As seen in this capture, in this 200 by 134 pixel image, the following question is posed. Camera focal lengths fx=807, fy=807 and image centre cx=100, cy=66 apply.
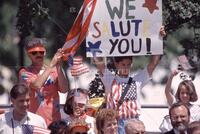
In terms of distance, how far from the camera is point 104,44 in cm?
848

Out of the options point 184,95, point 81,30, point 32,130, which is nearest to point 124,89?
point 184,95

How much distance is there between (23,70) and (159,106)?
4.39m

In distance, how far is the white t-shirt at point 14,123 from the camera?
7.33m

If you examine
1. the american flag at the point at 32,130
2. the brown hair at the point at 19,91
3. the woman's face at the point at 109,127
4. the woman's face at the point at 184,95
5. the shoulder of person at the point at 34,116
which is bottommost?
the american flag at the point at 32,130

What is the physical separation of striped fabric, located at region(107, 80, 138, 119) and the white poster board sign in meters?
0.41

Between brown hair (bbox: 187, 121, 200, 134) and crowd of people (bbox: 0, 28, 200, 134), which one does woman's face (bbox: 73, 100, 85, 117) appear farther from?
brown hair (bbox: 187, 121, 200, 134)

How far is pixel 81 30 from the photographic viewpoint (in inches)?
338

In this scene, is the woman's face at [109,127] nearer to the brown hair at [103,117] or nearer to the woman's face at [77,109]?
the brown hair at [103,117]

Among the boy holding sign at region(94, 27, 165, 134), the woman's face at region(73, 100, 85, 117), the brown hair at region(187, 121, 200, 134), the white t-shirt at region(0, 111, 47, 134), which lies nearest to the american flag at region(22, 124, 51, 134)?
the white t-shirt at region(0, 111, 47, 134)

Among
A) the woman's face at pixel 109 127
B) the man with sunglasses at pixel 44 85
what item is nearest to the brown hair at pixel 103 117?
the woman's face at pixel 109 127

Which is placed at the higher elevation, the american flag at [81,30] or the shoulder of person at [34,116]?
the american flag at [81,30]

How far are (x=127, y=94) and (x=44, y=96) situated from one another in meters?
0.83

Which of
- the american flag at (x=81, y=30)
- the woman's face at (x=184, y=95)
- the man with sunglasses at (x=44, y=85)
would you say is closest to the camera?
the man with sunglasses at (x=44, y=85)

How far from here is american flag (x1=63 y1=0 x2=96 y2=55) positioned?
8.54m
